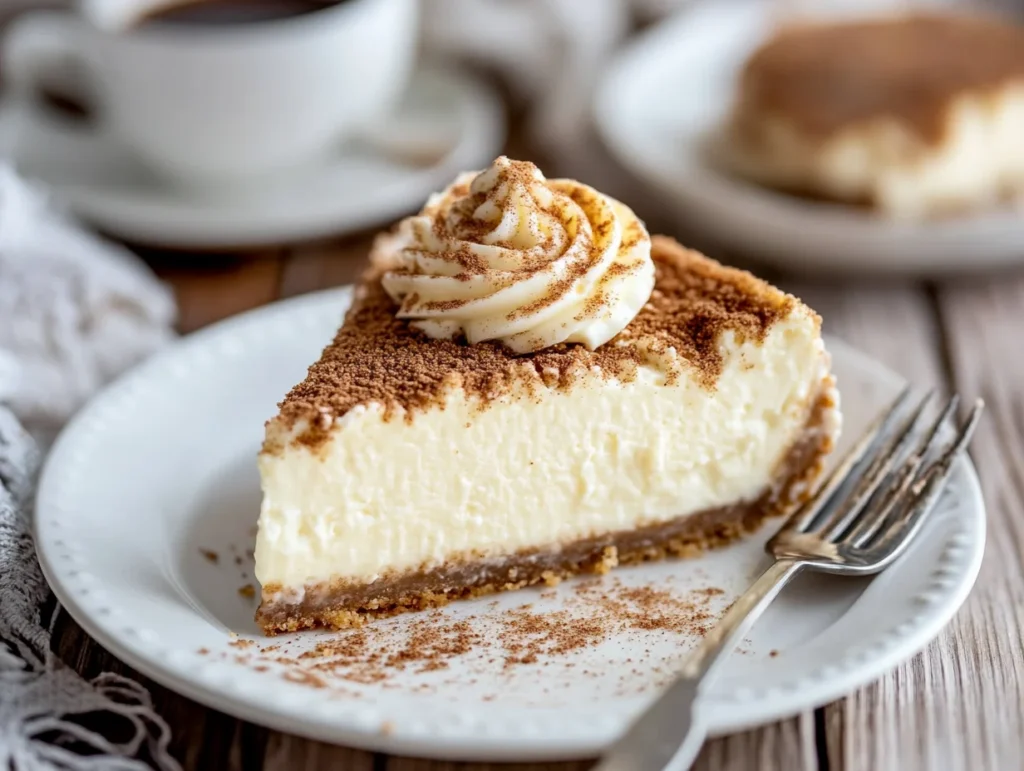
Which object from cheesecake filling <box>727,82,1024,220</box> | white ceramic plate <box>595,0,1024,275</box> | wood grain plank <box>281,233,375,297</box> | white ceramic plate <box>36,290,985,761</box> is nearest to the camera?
white ceramic plate <box>36,290,985,761</box>

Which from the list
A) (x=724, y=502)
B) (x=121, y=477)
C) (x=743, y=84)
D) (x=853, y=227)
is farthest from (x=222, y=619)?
(x=743, y=84)

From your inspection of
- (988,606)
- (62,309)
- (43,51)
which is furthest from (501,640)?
(43,51)

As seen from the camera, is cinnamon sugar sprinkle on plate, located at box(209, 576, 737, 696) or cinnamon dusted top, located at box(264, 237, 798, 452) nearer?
cinnamon sugar sprinkle on plate, located at box(209, 576, 737, 696)

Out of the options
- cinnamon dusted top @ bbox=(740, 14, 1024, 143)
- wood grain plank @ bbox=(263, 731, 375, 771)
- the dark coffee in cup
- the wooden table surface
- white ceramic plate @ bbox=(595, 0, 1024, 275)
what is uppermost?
cinnamon dusted top @ bbox=(740, 14, 1024, 143)

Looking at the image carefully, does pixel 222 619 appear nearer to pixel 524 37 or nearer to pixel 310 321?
pixel 310 321

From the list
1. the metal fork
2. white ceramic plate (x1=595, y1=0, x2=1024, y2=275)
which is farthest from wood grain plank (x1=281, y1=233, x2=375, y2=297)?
the metal fork

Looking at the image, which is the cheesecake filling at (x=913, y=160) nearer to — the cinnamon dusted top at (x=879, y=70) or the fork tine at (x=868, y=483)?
the cinnamon dusted top at (x=879, y=70)

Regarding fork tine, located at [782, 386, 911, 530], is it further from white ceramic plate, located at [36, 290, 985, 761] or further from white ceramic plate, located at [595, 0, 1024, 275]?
white ceramic plate, located at [595, 0, 1024, 275]
